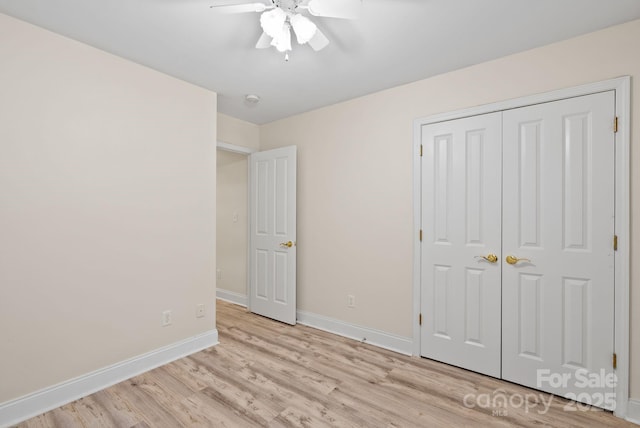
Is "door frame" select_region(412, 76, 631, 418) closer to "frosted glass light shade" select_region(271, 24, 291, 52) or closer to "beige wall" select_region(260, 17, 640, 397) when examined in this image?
"beige wall" select_region(260, 17, 640, 397)

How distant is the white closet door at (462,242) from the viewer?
233 cm

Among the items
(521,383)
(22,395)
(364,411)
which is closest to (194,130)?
(22,395)

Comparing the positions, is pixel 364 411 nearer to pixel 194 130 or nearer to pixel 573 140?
pixel 573 140

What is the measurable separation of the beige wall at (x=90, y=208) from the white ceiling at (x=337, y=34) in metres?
0.27

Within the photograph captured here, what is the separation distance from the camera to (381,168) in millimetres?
2924

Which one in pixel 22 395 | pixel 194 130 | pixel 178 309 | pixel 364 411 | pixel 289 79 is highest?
pixel 289 79

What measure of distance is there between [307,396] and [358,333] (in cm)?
108

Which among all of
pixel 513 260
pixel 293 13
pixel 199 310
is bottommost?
pixel 199 310

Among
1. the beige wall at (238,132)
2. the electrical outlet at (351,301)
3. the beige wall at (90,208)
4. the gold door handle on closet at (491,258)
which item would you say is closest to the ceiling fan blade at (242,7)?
the beige wall at (90,208)

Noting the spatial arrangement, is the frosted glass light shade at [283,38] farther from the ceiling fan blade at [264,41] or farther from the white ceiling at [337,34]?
the white ceiling at [337,34]

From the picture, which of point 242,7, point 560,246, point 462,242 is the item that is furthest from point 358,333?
point 242,7

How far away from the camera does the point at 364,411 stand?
1931 millimetres

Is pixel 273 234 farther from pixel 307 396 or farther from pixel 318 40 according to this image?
pixel 318 40

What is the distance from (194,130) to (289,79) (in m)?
1.02
